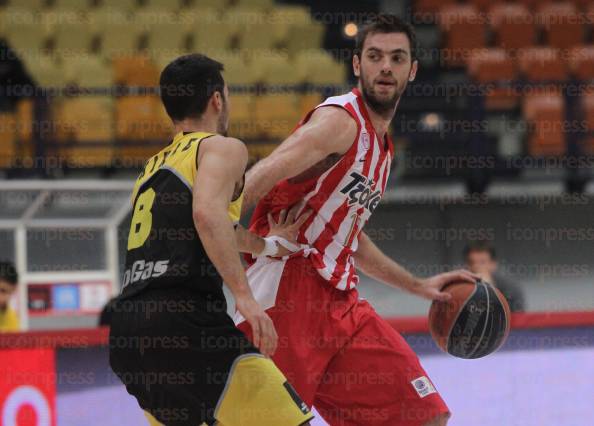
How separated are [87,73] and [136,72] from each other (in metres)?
0.46

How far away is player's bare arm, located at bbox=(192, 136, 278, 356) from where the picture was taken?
2682 millimetres

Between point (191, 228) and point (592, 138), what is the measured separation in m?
7.25

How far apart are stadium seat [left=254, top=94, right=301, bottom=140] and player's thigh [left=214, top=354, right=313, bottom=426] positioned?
6.09 metres

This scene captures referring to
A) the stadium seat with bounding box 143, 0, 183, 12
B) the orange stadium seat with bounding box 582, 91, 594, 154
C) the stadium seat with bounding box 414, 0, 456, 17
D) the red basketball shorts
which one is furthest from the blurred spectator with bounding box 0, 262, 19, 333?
the stadium seat with bounding box 414, 0, 456, 17

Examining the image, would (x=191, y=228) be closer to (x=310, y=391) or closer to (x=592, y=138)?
(x=310, y=391)

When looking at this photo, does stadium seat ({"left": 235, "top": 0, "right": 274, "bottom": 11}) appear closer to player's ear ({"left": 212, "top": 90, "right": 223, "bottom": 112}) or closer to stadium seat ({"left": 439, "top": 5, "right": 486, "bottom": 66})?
stadium seat ({"left": 439, "top": 5, "right": 486, "bottom": 66})

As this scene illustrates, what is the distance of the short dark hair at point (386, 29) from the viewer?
360cm

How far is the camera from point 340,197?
3.50 metres

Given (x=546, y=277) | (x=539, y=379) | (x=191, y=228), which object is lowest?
(x=546, y=277)

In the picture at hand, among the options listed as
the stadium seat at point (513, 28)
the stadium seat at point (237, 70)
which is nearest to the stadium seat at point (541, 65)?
the stadium seat at point (513, 28)

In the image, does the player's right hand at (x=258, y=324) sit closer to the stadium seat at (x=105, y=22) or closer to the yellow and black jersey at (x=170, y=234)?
the yellow and black jersey at (x=170, y=234)

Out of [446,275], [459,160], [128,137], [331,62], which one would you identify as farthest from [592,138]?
[446,275]

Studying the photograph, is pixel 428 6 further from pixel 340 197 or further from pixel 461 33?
pixel 340 197

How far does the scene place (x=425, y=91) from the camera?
998 cm
